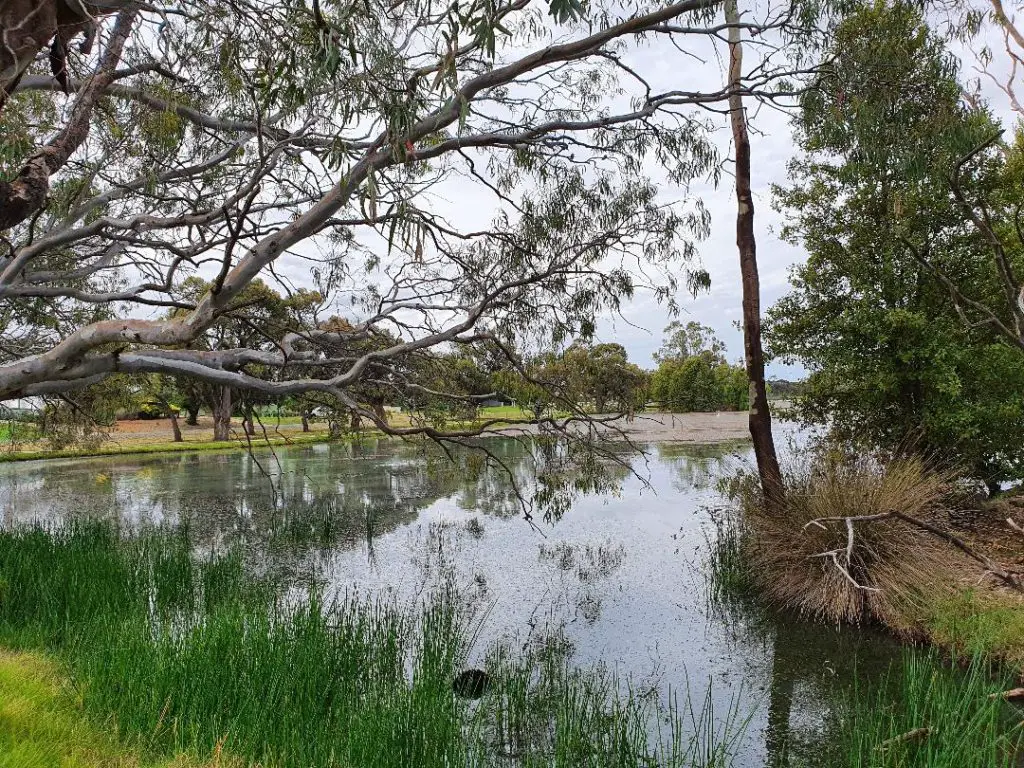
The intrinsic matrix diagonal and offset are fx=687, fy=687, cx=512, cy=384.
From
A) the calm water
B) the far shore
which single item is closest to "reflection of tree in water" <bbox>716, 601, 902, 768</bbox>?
the calm water

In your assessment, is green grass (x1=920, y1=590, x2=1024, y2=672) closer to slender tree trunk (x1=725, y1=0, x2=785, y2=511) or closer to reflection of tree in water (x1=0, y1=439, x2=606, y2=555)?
slender tree trunk (x1=725, y1=0, x2=785, y2=511)

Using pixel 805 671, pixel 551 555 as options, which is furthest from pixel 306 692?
pixel 551 555

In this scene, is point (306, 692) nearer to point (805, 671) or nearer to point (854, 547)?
point (805, 671)

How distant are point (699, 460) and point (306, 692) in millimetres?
14468

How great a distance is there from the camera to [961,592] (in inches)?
206

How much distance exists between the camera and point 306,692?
3709 millimetres

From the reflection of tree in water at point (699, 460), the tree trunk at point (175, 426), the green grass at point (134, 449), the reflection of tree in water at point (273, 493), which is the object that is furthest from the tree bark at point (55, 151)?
the tree trunk at point (175, 426)

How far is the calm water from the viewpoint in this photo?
16.1ft

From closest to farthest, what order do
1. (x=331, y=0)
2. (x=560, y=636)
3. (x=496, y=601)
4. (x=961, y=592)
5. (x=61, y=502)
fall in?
(x=331, y=0), (x=961, y=592), (x=560, y=636), (x=496, y=601), (x=61, y=502)

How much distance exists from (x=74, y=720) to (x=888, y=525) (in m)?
5.82

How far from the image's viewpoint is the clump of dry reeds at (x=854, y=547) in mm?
5469

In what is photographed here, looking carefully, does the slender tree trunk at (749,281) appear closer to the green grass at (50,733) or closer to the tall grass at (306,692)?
the tall grass at (306,692)

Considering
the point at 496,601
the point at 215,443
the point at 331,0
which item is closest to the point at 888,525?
the point at 496,601

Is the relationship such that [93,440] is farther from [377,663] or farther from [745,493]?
[745,493]
